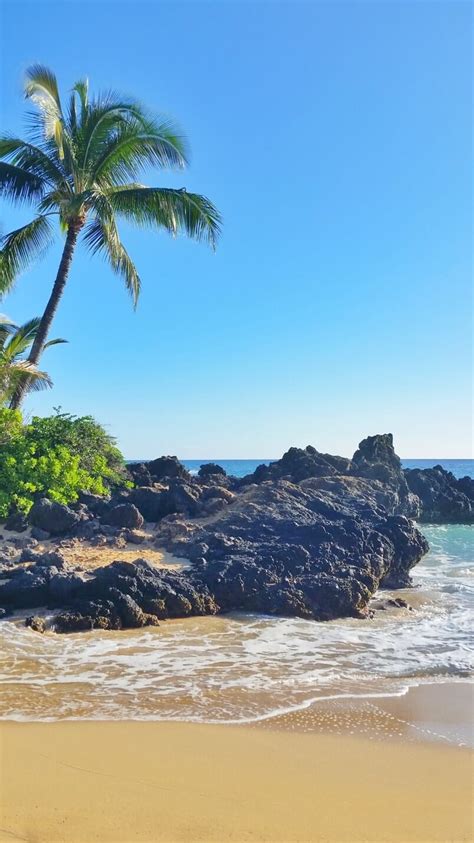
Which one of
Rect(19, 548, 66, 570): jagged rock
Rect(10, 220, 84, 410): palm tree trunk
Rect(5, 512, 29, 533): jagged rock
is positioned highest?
Rect(10, 220, 84, 410): palm tree trunk

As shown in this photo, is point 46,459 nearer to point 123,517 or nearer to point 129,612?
point 123,517

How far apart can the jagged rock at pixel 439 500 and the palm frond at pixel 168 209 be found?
23213mm

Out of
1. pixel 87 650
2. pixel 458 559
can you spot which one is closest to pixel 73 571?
pixel 87 650

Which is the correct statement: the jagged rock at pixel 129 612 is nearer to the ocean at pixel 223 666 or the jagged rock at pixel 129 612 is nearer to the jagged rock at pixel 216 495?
the ocean at pixel 223 666

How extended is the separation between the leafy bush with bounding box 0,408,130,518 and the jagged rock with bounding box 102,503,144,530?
2.43 feet

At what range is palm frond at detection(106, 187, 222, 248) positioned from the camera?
13.9 meters

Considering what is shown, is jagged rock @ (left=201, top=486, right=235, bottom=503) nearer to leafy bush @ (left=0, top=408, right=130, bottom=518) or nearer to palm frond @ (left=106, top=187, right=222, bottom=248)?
leafy bush @ (left=0, top=408, right=130, bottom=518)

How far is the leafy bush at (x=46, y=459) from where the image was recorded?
1166 cm

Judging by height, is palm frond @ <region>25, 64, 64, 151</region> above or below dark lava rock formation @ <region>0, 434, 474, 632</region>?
above

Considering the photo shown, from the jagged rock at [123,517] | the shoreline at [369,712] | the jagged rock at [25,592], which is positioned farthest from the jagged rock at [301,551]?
the shoreline at [369,712]

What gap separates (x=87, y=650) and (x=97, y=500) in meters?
7.86

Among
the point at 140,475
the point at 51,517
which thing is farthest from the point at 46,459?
the point at 140,475

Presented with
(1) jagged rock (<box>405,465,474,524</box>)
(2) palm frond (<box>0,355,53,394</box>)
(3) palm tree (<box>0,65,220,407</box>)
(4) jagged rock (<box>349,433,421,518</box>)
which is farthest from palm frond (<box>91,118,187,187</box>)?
(1) jagged rock (<box>405,465,474,524</box>)

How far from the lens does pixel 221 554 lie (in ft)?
36.8
